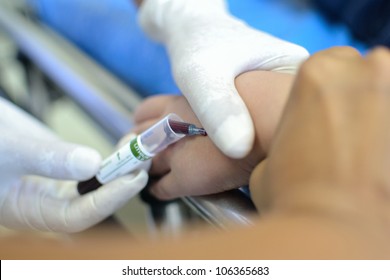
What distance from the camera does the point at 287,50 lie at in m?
0.63

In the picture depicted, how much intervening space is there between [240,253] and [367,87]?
19cm

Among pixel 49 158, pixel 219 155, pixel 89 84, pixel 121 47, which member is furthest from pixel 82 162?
pixel 121 47

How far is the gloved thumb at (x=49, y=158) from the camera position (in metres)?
0.62

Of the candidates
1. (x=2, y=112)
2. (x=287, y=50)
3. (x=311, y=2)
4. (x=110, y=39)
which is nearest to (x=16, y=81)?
(x=110, y=39)

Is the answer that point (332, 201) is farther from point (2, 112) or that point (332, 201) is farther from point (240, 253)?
point (2, 112)

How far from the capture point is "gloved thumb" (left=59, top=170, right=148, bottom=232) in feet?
2.01

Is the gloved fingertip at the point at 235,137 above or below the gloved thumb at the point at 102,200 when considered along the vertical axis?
above

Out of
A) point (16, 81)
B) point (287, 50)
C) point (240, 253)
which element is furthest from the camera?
point (16, 81)

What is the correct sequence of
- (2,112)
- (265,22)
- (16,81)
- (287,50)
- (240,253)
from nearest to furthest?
(240,253)
(287,50)
(2,112)
(265,22)
(16,81)

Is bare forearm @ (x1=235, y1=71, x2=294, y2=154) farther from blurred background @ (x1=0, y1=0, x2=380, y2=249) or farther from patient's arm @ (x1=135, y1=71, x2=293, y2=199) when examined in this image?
blurred background @ (x1=0, y1=0, x2=380, y2=249)

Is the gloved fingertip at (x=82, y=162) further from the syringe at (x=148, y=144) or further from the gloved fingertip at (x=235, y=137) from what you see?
the gloved fingertip at (x=235, y=137)

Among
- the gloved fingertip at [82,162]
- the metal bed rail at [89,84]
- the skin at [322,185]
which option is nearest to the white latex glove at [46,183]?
the gloved fingertip at [82,162]

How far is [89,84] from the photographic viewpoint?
2.91 ft

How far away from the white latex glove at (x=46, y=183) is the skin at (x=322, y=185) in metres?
0.23
